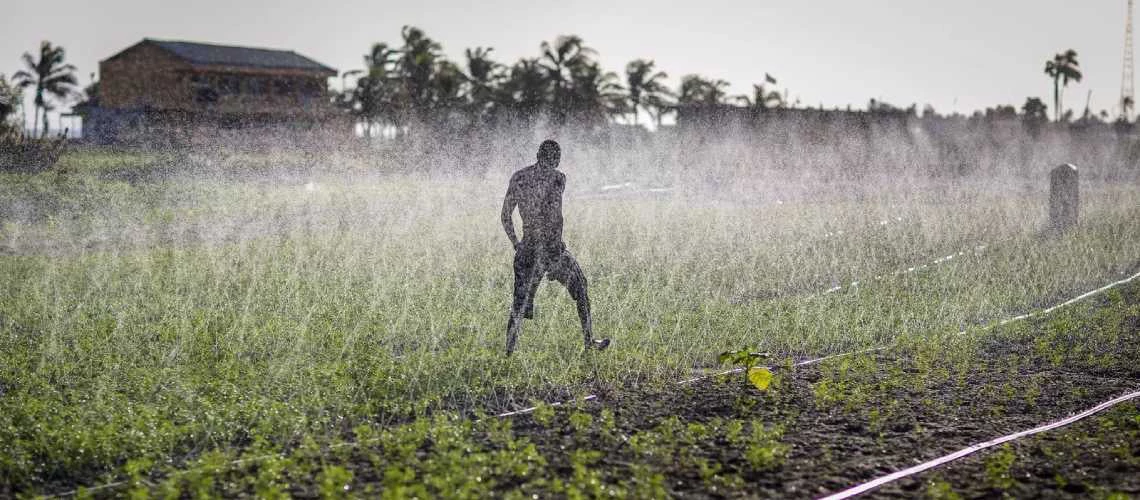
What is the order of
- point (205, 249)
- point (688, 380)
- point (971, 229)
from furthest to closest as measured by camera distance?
1. point (971, 229)
2. point (205, 249)
3. point (688, 380)

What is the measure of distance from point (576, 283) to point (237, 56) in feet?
172

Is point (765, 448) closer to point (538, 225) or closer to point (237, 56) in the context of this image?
point (538, 225)

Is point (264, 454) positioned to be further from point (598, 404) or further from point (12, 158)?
point (12, 158)

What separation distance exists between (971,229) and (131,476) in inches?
931

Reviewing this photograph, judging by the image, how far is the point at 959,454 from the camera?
7512 millimetres

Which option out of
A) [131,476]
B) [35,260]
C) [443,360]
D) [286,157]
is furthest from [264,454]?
[286,157]

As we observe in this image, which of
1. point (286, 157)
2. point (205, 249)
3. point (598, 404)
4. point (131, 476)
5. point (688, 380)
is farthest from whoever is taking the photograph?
point (286, 157)

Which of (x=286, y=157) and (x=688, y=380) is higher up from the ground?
(x=286, y=157)

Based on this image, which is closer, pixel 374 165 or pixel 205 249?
pixel 205 249

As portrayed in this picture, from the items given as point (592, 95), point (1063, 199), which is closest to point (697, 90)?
point (592, 95)

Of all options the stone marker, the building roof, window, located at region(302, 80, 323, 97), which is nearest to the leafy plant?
the stone marker

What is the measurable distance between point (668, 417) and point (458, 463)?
2075 mm

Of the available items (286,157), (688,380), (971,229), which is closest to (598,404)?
(688,380)

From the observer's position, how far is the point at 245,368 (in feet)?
32.7
